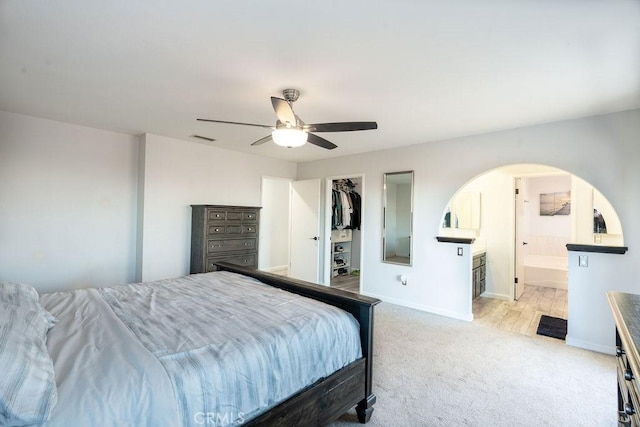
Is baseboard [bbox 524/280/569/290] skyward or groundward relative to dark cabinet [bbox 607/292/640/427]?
groundward

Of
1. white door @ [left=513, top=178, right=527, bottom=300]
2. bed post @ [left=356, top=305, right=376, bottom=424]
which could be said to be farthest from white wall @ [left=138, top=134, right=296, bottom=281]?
white door @ [left=513, top=178, right=527, bottom=300]

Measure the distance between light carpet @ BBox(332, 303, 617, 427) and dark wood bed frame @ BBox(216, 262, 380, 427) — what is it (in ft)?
0.76

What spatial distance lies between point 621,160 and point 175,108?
4.33 m

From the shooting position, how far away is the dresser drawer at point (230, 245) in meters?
4.23

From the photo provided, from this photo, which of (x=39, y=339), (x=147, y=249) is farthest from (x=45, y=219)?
(x=39, y=339)

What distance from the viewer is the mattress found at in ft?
3.56

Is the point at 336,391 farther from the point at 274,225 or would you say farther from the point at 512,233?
the point at 274,225

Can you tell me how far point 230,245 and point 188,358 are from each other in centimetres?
321

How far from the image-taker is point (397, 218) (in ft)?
15.0

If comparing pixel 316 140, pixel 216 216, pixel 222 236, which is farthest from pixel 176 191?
pixel 316 140

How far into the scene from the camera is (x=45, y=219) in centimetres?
349

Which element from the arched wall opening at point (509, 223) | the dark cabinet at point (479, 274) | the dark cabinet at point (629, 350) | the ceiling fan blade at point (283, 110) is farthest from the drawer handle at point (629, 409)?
the dark cabinet at point (479, 274)

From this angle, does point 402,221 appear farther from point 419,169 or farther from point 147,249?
point 147,249

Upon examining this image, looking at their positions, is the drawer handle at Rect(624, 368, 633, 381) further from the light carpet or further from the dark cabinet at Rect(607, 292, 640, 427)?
the light carpet
